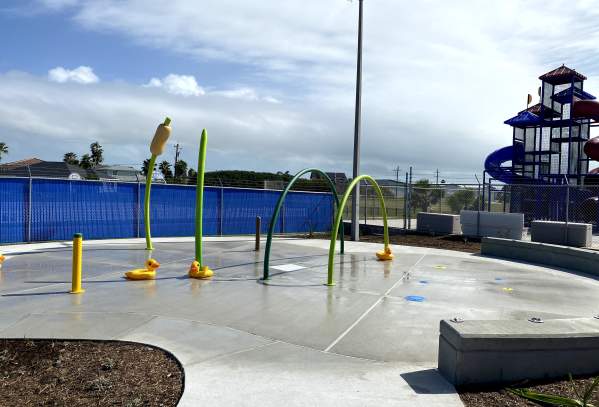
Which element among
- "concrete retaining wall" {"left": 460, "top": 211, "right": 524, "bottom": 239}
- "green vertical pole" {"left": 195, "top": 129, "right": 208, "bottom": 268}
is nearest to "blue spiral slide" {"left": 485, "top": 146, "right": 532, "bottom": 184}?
"concrete retaining wall" {"left": 460, "top": 211, "right": 524, "bottom": 239}

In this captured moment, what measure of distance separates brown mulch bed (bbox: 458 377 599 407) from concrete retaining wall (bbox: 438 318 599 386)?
8 cm

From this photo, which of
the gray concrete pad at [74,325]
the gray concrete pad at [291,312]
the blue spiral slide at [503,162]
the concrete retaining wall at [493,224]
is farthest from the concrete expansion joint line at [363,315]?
the blue spiral slide at [503,162]

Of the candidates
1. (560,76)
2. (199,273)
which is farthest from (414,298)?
(560,76)

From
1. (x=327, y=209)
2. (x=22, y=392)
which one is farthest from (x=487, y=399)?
(x=327, y=209)

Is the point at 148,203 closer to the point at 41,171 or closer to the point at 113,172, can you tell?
the point at 41,171

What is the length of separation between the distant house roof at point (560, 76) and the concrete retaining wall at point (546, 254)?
15.2 meters

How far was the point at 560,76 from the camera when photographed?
25.5 metres

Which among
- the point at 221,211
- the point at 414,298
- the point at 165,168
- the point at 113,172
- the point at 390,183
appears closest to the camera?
Answer: the point at 414,298

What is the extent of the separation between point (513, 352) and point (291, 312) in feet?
10.7

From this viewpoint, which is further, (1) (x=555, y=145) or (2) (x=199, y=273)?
(1) (x=555, y=145)

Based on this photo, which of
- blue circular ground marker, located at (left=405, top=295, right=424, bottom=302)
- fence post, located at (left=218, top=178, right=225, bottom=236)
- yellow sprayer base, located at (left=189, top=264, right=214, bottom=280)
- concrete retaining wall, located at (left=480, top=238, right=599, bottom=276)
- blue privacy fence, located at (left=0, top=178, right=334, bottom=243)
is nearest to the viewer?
blue circular ground marker, located at (left=405, top=295, right=424, bottom=302)

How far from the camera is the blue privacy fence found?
14.7 meters

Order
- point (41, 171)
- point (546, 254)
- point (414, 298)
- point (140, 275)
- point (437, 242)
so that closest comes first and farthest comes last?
1. point (414, 298)
2. point (140, 275)
3. point (546, 254)
4. point (437, 242)
5. point (41, 171)

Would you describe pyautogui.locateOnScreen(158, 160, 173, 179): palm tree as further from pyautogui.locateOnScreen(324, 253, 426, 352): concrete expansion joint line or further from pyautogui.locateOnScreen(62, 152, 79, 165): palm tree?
pyautogui.locateOnScreen(324, 253, 426, 352): concrete expansion joint line
